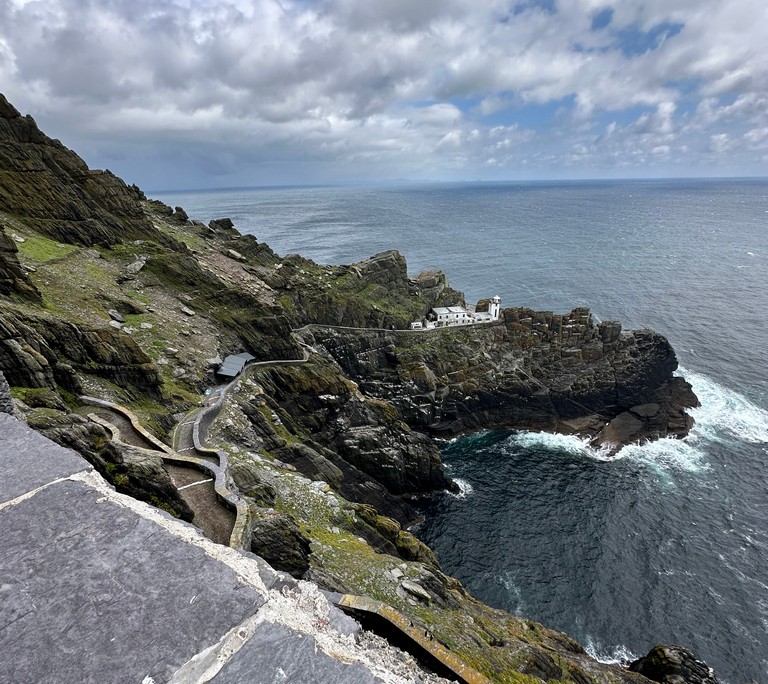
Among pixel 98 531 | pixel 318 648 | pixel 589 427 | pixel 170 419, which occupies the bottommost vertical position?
pixel 589 427

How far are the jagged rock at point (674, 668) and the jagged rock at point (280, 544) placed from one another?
76.0 feet

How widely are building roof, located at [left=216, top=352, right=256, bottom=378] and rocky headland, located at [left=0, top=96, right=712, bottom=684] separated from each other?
3.01 ft

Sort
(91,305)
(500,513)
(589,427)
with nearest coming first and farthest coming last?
1. (91,305)
2. (500,513)
3. (589,427)

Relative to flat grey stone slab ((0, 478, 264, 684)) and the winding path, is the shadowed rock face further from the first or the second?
flat grey stone slab ((0, 478, 264, 684))

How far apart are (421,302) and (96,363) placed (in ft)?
172

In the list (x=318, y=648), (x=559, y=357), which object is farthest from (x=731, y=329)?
(x=318, y=648)

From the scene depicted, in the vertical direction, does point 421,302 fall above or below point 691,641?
above

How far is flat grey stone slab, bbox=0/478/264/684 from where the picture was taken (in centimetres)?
400

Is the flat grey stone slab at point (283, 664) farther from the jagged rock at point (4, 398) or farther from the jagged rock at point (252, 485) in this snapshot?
the jagged rock at point (252, 485)

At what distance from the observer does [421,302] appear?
73.7 m

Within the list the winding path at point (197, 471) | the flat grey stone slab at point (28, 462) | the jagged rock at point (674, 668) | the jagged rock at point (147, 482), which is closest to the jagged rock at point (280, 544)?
the winding path at point (197, 471)

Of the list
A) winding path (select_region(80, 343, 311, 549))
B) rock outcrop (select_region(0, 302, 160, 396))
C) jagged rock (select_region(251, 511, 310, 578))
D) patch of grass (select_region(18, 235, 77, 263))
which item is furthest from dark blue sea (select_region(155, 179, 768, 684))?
patch of grass (select_region(18, 235, 77, 263))

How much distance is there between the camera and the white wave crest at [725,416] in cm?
5728

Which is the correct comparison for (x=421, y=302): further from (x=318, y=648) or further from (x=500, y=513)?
(x=318, y=648)
